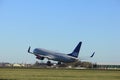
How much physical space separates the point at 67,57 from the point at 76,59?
508cm

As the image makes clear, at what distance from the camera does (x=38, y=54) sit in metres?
199

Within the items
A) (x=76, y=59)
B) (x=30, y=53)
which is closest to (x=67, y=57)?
(x=76, y=59)

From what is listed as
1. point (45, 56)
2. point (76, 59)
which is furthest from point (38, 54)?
point (76, 59)

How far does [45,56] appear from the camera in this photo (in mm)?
199625

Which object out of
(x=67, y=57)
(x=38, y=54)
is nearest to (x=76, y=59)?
(x=67, y=57)

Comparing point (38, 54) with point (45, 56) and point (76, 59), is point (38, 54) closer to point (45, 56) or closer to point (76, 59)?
point (45, 56)

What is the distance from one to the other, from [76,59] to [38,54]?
Result: 19261 mm

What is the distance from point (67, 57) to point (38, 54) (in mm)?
14468

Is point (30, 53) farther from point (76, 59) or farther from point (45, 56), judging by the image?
point (76, 59)

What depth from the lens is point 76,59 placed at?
7623 inches

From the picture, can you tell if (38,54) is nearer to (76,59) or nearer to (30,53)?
(30,53)

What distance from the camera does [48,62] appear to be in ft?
620

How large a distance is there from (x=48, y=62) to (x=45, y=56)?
36.6ft
